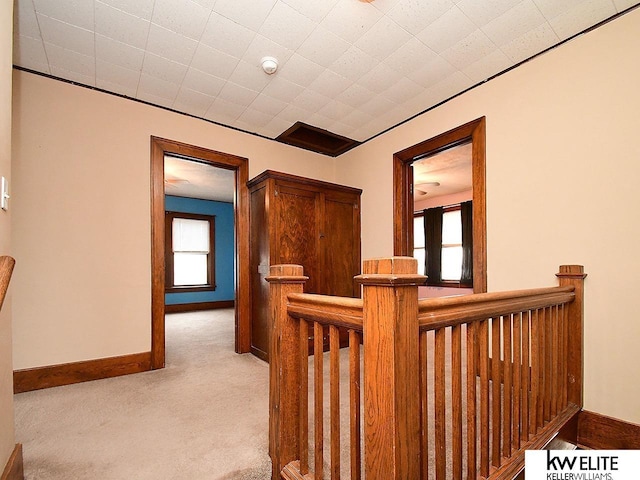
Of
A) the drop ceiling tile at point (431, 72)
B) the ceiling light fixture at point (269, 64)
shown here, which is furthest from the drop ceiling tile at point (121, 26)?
the drop ceiling tile at point (431, 72)

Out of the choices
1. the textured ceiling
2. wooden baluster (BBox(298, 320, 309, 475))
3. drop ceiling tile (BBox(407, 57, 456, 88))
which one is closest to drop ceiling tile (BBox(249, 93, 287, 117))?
the textured ceiling

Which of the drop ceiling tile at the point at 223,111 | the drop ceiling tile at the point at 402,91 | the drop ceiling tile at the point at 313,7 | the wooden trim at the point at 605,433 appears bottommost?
the wooden trim at the point at 605,433

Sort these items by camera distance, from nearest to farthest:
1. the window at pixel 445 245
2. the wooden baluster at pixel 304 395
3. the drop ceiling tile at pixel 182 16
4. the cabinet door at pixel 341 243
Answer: the wooden baluster at pixel 304 395
the drop ceiling tile at pixel 182 16
the cabinet door at pixel 341 243
the window at pixel 445 245

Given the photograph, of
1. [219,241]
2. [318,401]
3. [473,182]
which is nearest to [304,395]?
[318,401]

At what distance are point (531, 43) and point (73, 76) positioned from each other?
355 centimetres

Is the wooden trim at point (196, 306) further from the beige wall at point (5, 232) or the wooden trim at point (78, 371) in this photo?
the beige wall at point (5, 232)

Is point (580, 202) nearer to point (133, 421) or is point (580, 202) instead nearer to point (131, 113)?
point (133, 421)

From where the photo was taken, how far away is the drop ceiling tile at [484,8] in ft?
6.06

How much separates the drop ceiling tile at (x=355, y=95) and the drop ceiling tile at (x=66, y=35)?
1950 mm

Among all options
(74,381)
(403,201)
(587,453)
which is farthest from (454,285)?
(74,381)

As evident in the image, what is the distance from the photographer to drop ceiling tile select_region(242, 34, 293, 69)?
2172 millimetres

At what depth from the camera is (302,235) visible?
328cm

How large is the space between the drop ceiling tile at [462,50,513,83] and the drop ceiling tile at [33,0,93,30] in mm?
2670

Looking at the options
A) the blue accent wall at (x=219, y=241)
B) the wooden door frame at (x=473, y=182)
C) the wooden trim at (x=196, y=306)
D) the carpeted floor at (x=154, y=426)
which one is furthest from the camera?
the blue accent wall at (x=219, y=241)
